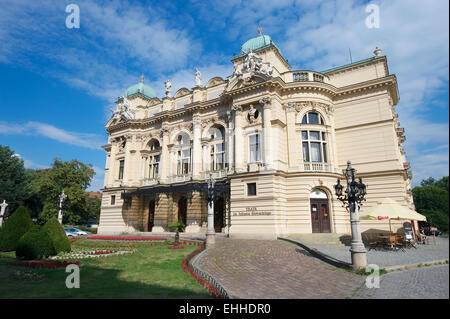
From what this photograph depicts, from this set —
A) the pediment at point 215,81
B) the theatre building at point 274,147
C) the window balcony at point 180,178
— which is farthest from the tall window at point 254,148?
the pediment at point 215,81

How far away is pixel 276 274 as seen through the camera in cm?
1123

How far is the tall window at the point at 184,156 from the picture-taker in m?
33.4

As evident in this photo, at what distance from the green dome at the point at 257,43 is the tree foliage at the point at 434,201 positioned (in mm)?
21984

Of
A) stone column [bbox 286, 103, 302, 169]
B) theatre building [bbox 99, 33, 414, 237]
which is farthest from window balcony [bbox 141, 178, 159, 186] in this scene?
stone column [bbox 286, 103, 302, 169]

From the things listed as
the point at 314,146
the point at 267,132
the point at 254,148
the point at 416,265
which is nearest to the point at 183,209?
the point at 254,148

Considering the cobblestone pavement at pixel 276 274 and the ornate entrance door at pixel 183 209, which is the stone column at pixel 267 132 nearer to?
the cobblestone pavement at pixel 276 274

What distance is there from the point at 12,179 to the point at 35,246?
35188 mm

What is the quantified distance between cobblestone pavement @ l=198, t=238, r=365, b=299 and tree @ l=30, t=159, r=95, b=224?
37.7 metres

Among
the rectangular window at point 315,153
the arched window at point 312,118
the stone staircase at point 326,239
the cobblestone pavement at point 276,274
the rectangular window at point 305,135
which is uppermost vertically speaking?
the arched window at point 312,118

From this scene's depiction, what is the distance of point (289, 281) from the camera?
33.3 ft

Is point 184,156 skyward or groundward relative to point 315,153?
skyward

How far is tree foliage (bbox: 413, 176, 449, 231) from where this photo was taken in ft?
14.5

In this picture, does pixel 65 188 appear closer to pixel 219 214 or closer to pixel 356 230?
pixel 219 214
